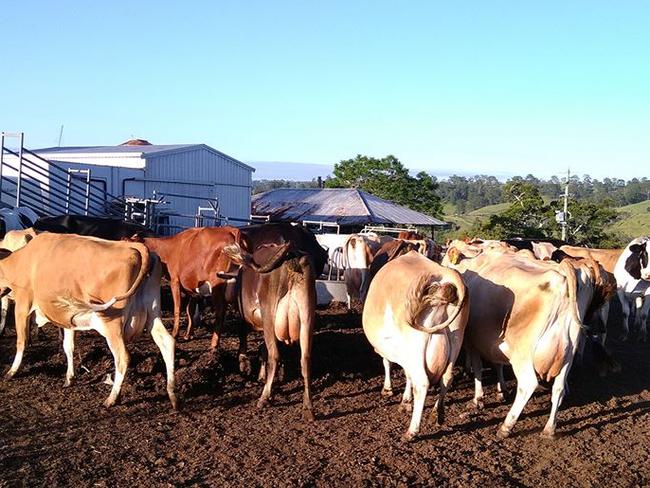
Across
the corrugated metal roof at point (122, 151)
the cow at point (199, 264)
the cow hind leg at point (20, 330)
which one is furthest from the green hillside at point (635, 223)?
the cow hind leg at point (20, 330)

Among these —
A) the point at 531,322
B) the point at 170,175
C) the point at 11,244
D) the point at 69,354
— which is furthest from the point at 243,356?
the point at 170,175

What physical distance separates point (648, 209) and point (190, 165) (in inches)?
2433

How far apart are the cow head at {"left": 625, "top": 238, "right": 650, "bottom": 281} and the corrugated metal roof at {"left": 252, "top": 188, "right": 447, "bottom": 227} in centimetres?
2197

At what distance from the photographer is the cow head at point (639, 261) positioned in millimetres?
14023

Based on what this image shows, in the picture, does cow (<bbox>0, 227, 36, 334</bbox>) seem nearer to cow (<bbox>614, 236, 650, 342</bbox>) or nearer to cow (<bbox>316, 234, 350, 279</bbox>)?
cow (<bbox>316, 234, 350, 279</bbox>)

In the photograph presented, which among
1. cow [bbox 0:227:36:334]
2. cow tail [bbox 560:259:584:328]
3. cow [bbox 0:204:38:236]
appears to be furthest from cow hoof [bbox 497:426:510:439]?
cow [bbox 0:204:38:236]

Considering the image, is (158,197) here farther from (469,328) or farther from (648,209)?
(648,209)

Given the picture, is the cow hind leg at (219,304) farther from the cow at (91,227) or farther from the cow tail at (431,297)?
the cow at (91,227)

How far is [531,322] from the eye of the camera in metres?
7.16

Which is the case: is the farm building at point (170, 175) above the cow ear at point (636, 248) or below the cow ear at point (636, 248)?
above

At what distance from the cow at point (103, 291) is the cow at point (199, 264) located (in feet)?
7.02

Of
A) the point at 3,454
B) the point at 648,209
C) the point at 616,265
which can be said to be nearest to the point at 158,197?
the point at 616,265

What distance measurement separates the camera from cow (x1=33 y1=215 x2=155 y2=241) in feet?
50.9

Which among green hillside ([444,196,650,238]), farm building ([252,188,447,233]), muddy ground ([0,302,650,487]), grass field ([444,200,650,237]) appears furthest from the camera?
grass field ([444,200,650,237])
